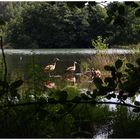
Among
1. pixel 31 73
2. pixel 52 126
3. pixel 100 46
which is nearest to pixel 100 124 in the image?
pixel 31 73

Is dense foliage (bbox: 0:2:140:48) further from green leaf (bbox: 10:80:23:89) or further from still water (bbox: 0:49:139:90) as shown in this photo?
green leaf (bbox: 10:80:23:89)

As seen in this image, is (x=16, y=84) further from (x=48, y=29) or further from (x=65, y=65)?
(x=48, y=29)

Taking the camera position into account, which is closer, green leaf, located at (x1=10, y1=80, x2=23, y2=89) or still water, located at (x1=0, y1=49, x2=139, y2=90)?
green leaf, located at (x1=10, y1=80, x2=23, y2=89)

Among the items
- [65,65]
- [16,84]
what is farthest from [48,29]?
[16,84]

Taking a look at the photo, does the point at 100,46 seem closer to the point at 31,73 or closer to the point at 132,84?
the point at 31,73

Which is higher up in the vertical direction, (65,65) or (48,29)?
(48,29)

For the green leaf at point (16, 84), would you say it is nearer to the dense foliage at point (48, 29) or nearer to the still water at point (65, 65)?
the still water at point (65, 65)

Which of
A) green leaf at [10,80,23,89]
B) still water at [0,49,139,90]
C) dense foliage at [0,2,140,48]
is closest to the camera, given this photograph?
green leaf at [10,80,23,89]

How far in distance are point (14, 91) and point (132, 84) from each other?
43 cm

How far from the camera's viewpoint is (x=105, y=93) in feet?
4.88

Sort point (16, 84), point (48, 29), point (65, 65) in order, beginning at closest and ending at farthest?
point (16, 84)
point (65, 65)
point (48, 29)

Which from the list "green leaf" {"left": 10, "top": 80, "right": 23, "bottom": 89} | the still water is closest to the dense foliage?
the still water

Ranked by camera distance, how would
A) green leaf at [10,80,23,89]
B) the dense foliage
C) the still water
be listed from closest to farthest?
1. green leaf at [10,80,23,89]
2. the still water
3. the dense foliage

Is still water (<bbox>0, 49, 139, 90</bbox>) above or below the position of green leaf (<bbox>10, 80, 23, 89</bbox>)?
below
